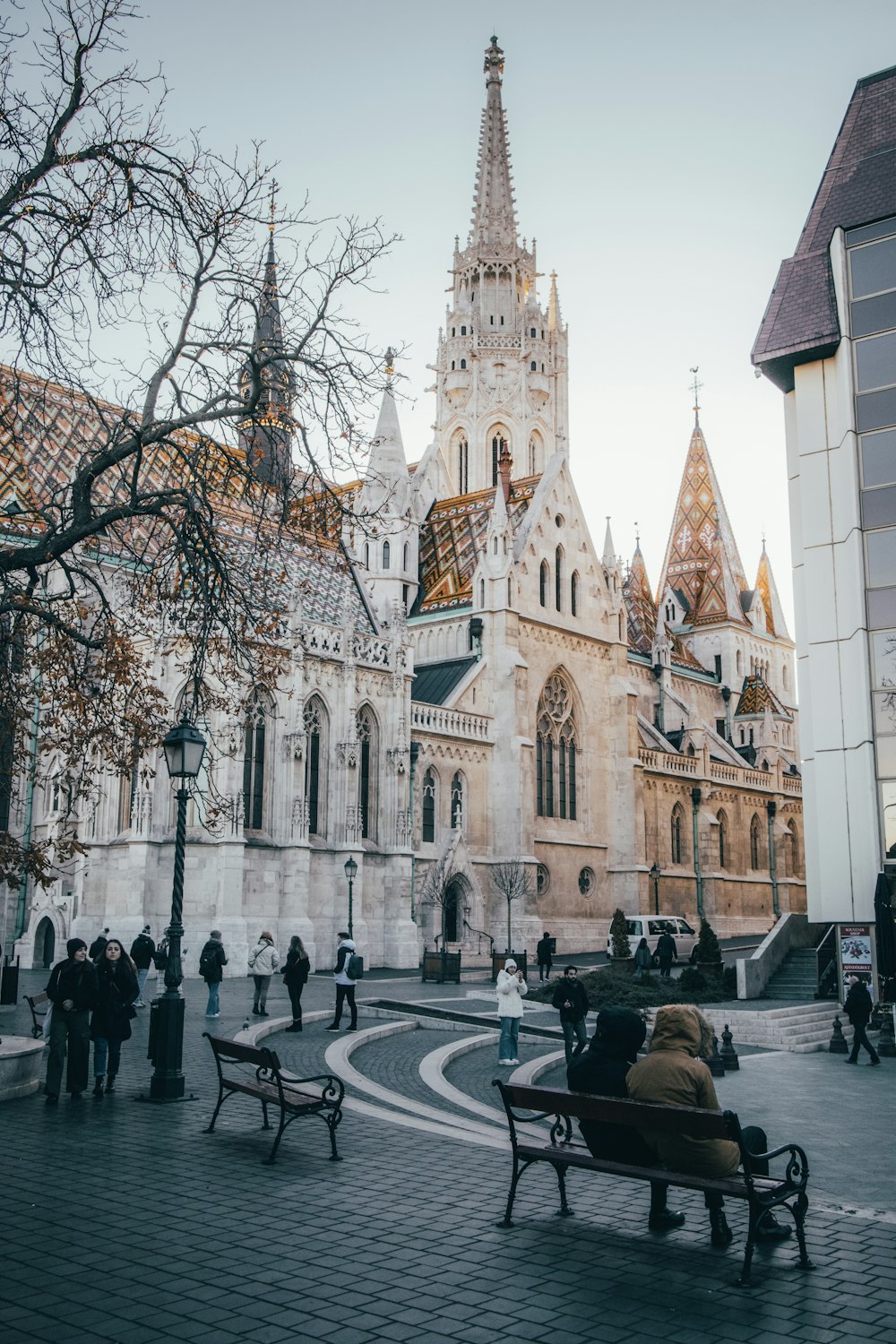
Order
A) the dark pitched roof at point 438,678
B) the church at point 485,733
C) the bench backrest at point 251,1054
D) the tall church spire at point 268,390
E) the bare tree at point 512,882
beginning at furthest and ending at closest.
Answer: the dark pitched roof at point 438,678 → the bare tree at point 512,882 → the church at point 485,733 → the tall church spire at point 268,390 → the bench backrest at point 251,1054

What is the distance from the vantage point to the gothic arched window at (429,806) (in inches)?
1437

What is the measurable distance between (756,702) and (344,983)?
48016 millimetres

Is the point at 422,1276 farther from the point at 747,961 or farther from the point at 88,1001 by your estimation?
the point at 747,961

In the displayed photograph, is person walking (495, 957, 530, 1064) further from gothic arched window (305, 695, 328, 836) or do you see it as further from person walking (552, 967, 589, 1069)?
gothic arched window (305, 695, 328, 836)

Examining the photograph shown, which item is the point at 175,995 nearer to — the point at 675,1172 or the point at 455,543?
the point at 675,1172

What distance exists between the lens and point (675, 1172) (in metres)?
6.18

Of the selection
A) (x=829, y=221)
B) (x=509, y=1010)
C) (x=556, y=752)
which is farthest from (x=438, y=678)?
(x=509, y=1010)

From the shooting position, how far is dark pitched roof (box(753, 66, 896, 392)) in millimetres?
23812

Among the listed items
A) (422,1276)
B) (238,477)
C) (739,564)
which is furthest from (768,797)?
(422,1276)

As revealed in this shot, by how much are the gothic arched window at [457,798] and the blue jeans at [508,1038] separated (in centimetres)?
2249

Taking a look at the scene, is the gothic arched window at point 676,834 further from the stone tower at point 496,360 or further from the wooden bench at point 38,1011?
the wooden bench at point 38,1011

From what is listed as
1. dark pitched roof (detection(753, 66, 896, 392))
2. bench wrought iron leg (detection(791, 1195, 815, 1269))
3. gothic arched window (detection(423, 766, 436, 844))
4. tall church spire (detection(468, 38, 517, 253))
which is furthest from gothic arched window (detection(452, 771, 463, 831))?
tall church spire (detection(468, 38, 517, 253))

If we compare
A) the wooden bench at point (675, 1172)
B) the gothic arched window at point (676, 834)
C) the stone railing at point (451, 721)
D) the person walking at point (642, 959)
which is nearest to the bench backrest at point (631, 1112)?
the wooden bench at point (675, 1172)

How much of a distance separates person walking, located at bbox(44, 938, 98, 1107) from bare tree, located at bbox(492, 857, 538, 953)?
23999 mm
